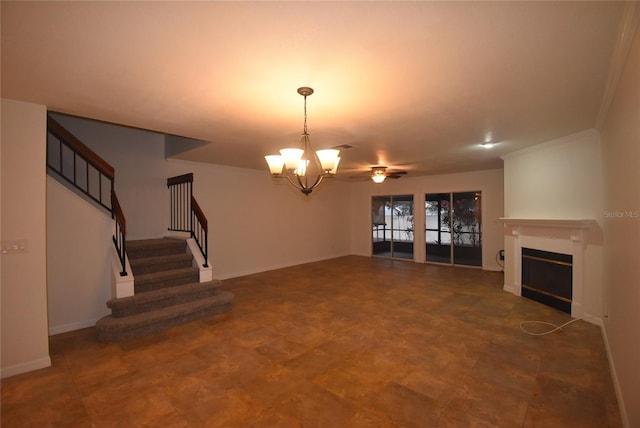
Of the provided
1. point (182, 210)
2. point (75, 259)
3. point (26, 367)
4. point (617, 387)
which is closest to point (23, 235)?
point (75, 259)

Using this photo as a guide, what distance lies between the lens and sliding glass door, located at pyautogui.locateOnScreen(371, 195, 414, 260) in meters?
9.38

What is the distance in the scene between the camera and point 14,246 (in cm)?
277

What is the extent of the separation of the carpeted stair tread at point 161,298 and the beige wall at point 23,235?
2.65 ft

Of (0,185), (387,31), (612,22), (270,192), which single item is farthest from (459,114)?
(270,192)

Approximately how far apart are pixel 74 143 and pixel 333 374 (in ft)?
13.4

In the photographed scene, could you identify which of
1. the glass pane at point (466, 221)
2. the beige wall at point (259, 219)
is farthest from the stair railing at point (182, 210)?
the glass pane at point (466, 221)

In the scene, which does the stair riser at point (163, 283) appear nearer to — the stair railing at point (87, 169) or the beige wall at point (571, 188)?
the stair railing at point (87, 169)

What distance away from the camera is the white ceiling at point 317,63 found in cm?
158

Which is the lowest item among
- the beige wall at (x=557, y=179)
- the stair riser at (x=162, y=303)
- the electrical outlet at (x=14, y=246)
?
the stair riser at (x=162, y=303)

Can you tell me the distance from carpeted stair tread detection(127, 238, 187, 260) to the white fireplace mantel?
19.1 ft

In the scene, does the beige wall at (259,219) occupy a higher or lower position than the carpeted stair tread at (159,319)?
higher

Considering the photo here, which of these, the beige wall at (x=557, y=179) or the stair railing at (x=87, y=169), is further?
the beige wall at (x=557, y=179)

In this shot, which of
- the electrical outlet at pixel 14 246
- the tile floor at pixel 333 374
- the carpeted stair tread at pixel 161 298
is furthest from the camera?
the carpeted stair tread at pixel 161 298

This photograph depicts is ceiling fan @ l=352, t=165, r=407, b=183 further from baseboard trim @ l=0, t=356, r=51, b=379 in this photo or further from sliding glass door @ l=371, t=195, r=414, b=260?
baseboard trim @ l=0, t=356, r=51, b=379
